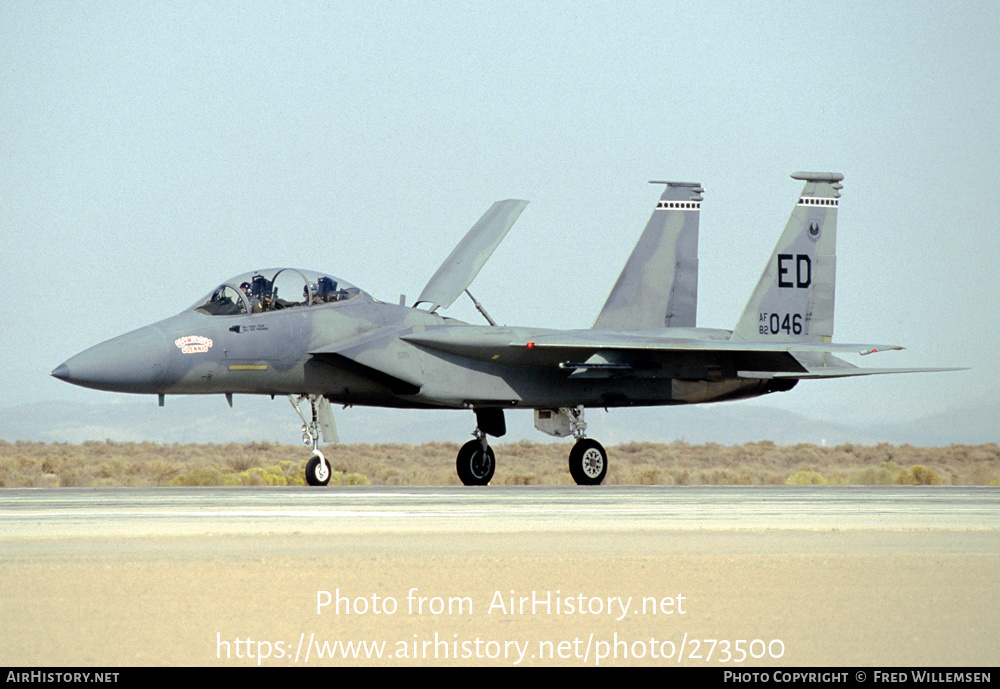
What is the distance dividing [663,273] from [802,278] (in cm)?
256

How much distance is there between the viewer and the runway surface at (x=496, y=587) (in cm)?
540

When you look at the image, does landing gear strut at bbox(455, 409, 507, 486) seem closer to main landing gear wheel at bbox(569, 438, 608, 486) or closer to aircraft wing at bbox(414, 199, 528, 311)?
main landing gear wheel at bbox(569, 438, 608, 486)

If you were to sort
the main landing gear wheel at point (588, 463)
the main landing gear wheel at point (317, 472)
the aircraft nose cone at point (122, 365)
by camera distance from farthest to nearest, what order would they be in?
the main landing gear wheel at point (588, 463) → the main landing gear wheel at point (317, 472) → the aircraft nose cone at point (122, 365)

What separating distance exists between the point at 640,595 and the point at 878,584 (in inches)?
58.2

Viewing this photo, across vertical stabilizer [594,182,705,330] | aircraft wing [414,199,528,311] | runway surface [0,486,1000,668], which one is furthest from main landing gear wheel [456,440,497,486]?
runway surface [0,486,1000,668]

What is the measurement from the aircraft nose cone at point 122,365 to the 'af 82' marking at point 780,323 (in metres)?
11.1

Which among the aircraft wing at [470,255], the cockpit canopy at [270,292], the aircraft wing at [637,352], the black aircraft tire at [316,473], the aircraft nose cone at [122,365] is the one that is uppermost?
the aircraft wing at [470,255]

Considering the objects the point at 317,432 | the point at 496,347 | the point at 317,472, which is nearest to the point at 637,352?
the point at 496,347

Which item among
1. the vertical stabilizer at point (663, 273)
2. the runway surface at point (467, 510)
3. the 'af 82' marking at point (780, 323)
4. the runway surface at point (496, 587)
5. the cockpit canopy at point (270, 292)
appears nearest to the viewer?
the runway surface at point (496, 587)

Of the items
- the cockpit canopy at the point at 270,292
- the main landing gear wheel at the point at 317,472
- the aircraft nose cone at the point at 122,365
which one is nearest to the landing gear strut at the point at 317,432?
the main landing gear wheel at the point at 317,472

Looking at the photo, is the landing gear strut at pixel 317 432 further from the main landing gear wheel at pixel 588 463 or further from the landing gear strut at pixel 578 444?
the main landing gear wheel at pixel 588 463
